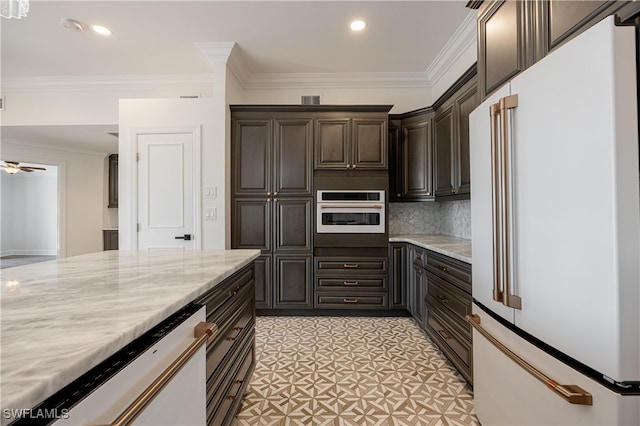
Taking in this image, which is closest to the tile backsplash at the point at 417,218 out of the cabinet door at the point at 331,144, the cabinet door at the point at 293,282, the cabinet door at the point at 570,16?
the cabinet door at the point at 331,144

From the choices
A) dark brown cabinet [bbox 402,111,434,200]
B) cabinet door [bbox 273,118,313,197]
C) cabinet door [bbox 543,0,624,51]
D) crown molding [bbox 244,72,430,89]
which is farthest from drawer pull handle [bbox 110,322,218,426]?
crown molding [bbox 244,72,430,89]

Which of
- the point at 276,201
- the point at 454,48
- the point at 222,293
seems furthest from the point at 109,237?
the point at 454,48

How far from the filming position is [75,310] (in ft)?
2.41

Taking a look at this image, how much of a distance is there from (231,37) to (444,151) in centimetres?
259

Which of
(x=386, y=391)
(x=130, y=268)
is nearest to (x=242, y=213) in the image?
(x=130, y=268)

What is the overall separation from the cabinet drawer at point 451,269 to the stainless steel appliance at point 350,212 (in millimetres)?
849

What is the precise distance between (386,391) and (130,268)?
5.87 feet

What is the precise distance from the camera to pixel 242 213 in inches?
135

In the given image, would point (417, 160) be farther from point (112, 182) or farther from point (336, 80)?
point (112, 182)

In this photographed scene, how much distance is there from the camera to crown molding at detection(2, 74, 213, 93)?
153 inches

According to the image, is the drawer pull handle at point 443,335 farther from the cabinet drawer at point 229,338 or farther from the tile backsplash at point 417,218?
the tile backsplash at point 417,218

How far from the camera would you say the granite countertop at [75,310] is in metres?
0.45

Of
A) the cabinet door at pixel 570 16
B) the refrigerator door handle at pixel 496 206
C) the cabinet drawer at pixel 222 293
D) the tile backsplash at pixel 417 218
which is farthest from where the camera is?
the tile backsplash at pixel 417 218

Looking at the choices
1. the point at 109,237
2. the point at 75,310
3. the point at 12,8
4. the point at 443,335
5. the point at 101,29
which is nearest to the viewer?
the point at 75,310
